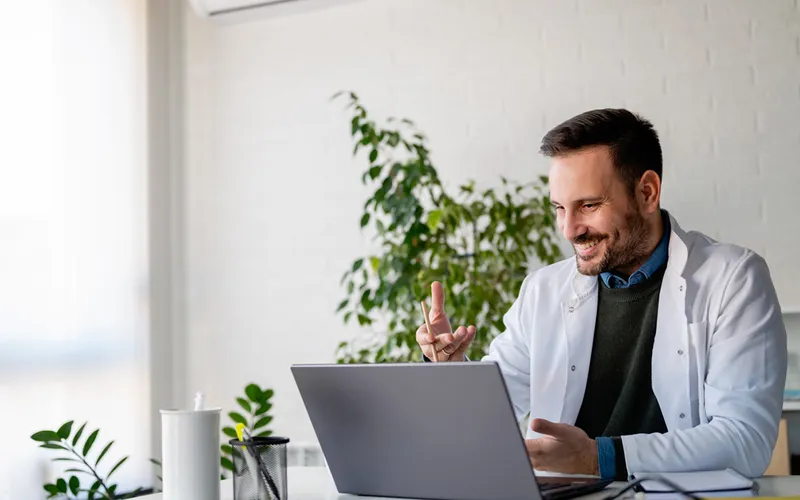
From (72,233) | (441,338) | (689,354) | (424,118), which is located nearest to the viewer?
(441,338)

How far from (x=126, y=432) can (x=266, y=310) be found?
2.43 feet

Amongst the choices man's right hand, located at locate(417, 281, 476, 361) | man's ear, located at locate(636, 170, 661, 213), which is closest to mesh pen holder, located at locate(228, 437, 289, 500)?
man's right hand, located at locate(417, 281, 476, 361)

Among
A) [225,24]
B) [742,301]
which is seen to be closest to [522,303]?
[742,301]

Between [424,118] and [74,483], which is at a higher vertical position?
[424,118]

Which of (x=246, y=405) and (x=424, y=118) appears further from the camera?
(x=424, y=118)

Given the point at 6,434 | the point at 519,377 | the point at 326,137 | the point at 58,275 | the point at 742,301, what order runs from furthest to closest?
the point at 326,137 < the point at 58,275 < the point at 6,434 < the point at 519,377 < the point at 742,301

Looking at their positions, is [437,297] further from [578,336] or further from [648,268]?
[648,268]

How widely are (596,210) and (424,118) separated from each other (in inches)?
71.0

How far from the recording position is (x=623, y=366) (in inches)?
81.4

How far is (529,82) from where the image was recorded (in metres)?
3.62

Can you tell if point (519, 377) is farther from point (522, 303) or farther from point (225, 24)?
point (225, 24)

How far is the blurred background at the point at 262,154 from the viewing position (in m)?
3.28

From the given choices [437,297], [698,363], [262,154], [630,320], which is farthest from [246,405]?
[262,154]

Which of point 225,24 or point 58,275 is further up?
point 225,24
